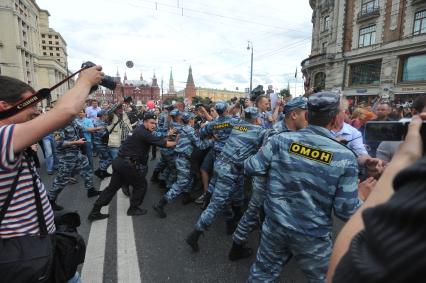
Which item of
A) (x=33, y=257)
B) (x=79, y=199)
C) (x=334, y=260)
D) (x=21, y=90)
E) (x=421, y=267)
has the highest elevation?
(x=21, y=90)

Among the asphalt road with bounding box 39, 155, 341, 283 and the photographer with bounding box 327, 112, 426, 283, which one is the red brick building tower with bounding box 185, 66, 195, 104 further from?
the photographer with bounding box 327, 112, 426, 283

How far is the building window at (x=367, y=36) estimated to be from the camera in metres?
27.6

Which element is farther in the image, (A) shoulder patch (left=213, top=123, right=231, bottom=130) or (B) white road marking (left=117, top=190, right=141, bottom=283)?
(A) shoulder patch (left=213, top=123, right=231, bottom=130)

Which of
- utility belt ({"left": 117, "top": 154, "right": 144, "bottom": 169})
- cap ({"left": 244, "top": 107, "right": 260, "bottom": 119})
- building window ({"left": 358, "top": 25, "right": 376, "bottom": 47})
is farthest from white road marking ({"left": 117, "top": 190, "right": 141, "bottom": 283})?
building window ({"left": 358, "top": 25, "right": 376, "bottom": 47})

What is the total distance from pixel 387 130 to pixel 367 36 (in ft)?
108

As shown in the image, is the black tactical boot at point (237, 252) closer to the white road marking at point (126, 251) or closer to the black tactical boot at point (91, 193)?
the white road marking at point (126, 251)

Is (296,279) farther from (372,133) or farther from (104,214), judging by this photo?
(104,214)

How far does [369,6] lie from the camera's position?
27734 millimetres

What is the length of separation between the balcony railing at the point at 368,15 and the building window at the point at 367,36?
1.02 meters

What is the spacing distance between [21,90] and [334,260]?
182 cm

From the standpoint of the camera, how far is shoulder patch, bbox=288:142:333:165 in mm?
2002

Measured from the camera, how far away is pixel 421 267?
43 centimetres

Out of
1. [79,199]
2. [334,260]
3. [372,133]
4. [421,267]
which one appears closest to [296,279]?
[372,133]

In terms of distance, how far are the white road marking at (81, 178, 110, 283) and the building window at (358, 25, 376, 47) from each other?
31846mm
